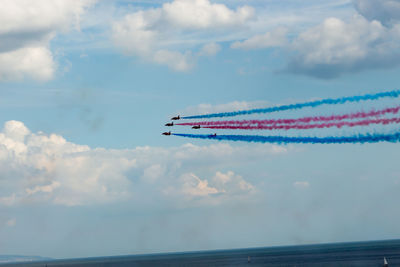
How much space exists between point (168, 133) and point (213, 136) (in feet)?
54.3

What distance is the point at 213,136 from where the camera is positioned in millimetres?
109188

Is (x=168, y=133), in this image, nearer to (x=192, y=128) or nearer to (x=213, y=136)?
(x=192, y=128)

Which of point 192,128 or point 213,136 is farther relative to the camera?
point 192,128

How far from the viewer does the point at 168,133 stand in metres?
122

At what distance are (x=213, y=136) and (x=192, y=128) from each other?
893 centimetres

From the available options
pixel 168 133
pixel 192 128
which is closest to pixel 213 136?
pixel 192 128

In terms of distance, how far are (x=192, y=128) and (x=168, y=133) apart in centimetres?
804

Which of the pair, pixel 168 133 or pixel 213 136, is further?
pixel 168 133

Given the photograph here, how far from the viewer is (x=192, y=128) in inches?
4589
